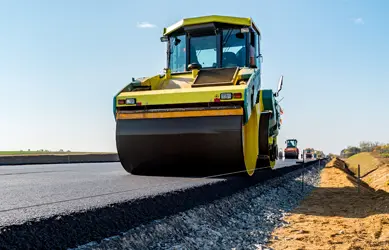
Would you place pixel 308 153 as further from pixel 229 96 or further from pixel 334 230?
pixel 334 230

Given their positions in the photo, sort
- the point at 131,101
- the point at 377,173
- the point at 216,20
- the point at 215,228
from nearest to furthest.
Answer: the point at 215,228, the point at 131,101, the point at 216,20, the point at 377,173

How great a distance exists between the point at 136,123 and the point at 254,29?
11.2 ft

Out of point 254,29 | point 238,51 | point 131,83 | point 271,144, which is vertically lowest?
point 271,144

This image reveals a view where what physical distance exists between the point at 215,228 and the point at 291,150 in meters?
33.8

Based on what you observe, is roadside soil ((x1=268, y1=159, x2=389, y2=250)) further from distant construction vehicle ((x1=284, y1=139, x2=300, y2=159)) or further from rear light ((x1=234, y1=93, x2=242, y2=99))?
distant construction vehicle ((x1=284, y1=139, x2=300, y2=159))

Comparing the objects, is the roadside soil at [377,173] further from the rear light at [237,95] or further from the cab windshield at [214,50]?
the rear light at [237,95]

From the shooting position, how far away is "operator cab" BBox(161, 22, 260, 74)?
7438 mm

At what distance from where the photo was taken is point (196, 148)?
5836 mm

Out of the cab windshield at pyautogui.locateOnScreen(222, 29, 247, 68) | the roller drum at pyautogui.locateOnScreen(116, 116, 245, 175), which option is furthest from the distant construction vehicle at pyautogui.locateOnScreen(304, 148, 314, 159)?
the roller drum at pyautogui.locateOnScreen(116, 116, 245, 175)

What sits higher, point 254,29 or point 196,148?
point 254,29

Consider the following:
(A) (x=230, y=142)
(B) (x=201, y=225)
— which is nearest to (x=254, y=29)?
(A) (x=230, y=142)

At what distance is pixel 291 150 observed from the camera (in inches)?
1459

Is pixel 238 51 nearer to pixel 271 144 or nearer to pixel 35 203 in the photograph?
pixel 271 144

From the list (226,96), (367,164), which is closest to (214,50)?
(226,96)
